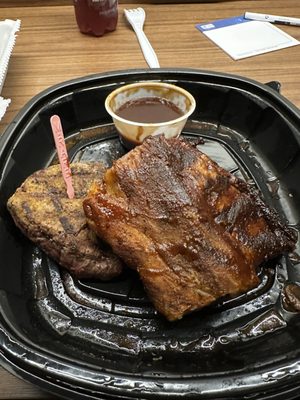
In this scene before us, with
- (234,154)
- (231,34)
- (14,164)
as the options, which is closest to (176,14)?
(231,34)

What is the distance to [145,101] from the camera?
6.79 feet

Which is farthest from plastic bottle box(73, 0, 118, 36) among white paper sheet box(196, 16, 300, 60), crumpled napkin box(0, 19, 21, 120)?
white paper sheet box(196, 16, 300, 60)

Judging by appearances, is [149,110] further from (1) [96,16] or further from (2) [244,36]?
(2) [244,36]

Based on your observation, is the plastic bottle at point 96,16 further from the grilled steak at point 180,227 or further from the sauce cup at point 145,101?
the grilled steak at point 180,227

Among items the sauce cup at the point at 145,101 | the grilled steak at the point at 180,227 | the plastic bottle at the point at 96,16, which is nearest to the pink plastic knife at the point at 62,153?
the grilled steak at the point at 180,227

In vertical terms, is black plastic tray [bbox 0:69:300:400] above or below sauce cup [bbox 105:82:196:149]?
below

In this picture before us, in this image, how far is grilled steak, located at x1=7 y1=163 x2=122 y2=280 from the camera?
1440 millimetres

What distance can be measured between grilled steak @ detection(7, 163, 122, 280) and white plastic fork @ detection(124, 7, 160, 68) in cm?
139

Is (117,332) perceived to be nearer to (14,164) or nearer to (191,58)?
(14,164)

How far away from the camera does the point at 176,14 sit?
130 inches

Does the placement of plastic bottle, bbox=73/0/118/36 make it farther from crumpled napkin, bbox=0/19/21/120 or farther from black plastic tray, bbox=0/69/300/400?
black plastic tray, bbox=0/69/300/400

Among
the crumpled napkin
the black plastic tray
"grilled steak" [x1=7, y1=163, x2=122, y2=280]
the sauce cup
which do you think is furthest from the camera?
the crumpled napkin

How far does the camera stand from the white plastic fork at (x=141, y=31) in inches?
107


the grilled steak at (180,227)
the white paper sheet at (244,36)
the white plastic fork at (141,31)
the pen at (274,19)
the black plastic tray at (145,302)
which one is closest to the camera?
the black plastic tray at (145,302)
